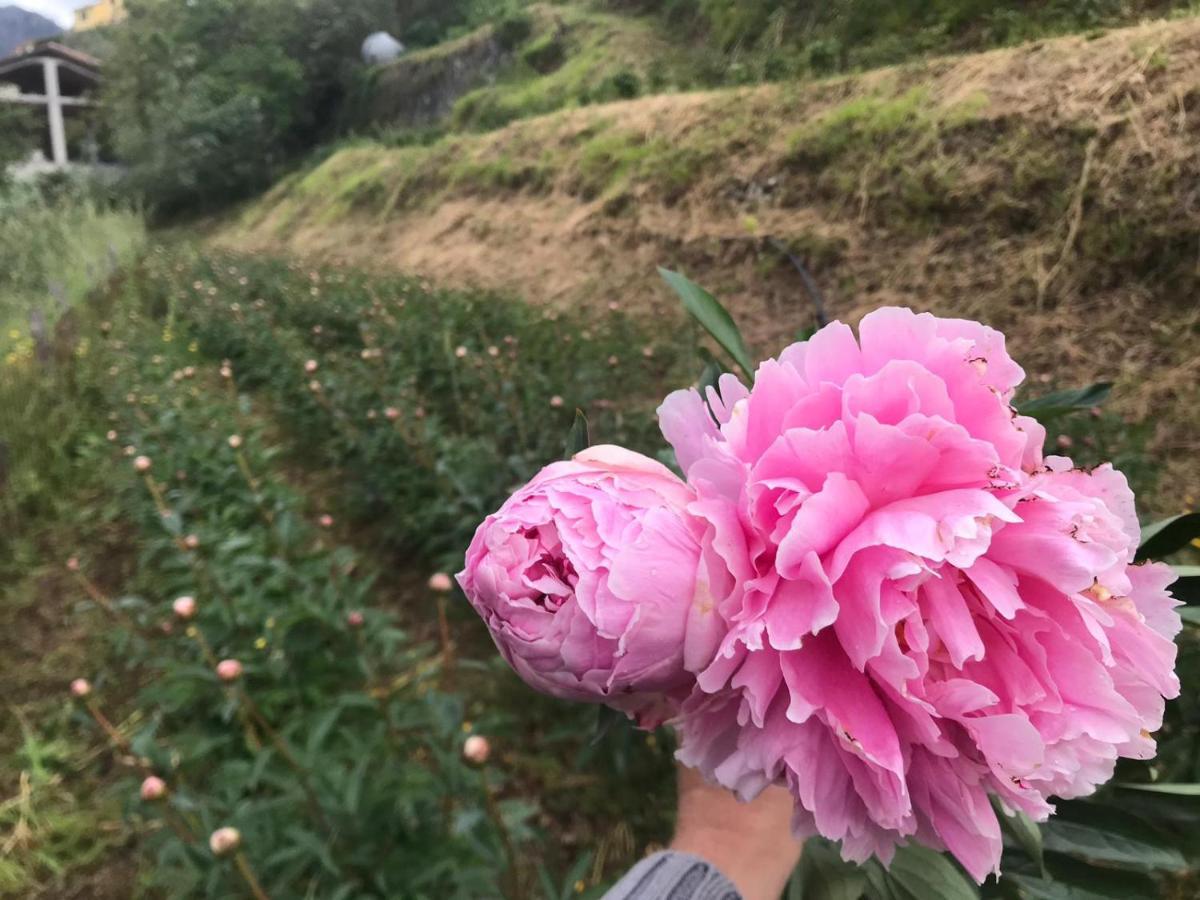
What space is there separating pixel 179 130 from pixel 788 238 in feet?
43.0

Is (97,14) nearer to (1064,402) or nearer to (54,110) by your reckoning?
(54,110)

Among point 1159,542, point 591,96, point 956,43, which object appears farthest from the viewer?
point 591,96

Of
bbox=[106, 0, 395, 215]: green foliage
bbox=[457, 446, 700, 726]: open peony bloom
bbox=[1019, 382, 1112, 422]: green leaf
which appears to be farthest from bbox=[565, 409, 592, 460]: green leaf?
bbox=[106, 0, 395, 215]: green foliage

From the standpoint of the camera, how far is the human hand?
62 cm

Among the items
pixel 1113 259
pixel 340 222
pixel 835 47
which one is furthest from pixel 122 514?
pixel 340 222

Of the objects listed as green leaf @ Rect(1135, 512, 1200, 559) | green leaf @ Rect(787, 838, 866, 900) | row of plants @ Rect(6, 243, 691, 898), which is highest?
green leaf @ Rect(1135, 512, 1200, 559)

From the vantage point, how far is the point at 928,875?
47 cm

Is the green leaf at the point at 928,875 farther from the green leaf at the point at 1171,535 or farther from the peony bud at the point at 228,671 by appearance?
the peony bud at the point at 228,671

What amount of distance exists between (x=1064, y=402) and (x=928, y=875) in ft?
1.17

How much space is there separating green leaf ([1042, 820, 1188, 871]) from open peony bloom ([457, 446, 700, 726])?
37cm

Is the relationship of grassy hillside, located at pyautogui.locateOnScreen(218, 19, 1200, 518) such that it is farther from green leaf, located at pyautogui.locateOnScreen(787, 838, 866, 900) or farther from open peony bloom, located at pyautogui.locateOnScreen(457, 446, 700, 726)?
open peony bloom, located at pyautogui.locateOnScreen(457, 446, 700, 726)

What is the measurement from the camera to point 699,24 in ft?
19.5

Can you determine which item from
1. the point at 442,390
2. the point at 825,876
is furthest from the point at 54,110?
the point at 825,876

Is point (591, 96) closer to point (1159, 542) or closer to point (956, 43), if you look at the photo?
point (956, 43)
